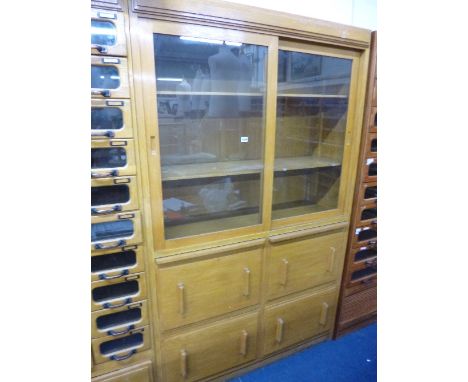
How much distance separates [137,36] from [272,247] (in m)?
1.11

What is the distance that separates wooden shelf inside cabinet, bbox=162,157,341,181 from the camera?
1.32 meters

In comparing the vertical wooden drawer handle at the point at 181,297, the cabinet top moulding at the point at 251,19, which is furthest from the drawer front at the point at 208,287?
the cabinet top moulding at the point at 251,19

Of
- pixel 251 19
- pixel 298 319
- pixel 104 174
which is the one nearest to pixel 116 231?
pixel 104 174

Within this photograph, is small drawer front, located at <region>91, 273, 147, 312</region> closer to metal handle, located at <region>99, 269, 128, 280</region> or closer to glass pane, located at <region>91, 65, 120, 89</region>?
metal handle, located at <region>99, 269, 128, 280</region>

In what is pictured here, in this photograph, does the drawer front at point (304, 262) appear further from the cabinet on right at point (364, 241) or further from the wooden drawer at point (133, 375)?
the wooden drawer at point (133, 375)

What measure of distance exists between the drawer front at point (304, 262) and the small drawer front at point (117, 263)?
0.67 m

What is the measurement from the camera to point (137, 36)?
0.99 meters

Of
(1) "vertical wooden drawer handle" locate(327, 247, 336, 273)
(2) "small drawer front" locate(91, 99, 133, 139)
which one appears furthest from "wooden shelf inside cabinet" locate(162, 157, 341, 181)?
(1) "vertical wooden drawer handle" locate(327, 247, 336, 273)

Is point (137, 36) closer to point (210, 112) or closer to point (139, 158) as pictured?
point (139, 158)

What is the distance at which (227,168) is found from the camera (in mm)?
1481

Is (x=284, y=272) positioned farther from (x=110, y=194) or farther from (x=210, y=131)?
(x=110, y=194)
